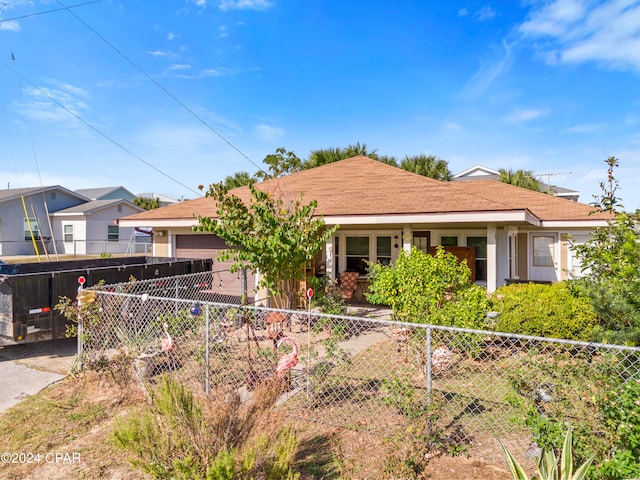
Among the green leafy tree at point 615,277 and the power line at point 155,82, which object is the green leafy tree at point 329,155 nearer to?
the power line at point 155,82

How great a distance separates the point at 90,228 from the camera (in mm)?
26969

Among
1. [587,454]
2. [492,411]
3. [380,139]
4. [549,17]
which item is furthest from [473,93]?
[587,454]

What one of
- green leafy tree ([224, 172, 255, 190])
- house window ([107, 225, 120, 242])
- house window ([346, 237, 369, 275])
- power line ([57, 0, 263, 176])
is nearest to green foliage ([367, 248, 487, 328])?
house window ([346, 237, 369, 275])

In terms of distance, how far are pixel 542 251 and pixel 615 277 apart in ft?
28.4

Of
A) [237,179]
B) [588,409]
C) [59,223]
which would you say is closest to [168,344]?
[588,409]

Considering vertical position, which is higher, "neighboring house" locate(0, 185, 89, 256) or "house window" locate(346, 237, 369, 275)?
"neighboring house" locate(0, 185, 89, 256)

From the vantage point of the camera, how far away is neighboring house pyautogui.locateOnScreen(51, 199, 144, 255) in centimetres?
2655

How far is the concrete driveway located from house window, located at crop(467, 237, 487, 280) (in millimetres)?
Result: 9767

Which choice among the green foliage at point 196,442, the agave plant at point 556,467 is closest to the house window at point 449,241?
the agave plant at point 556,467

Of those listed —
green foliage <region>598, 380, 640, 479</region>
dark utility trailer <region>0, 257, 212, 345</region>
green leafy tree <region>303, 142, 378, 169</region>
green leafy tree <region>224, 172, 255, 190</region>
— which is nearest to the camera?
green foliage <region>598, 380, 640, 479</region>

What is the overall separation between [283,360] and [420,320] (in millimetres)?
2326

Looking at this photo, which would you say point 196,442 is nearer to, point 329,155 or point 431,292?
point 431,292

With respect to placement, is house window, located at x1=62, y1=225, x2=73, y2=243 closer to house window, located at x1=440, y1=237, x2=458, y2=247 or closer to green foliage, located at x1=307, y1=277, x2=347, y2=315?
green foliage, located at x1=307, y1=277, x2=347, y2=315

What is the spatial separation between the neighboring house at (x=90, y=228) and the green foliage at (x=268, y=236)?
2163 cm
